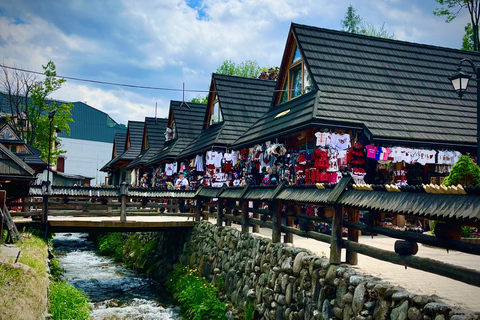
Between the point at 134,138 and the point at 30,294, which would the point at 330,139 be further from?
the point at 134,138

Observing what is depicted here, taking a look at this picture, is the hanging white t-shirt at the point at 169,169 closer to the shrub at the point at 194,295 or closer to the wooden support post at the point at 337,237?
the shrub at the point at 194,295

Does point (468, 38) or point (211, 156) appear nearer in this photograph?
point (211, 156)

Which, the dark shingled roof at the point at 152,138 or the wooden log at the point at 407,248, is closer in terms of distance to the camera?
the wooden log at the point at 407,248

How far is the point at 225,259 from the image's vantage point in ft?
40.3

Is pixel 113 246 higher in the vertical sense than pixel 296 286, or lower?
lower

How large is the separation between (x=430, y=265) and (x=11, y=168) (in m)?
10.6

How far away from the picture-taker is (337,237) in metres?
7.07

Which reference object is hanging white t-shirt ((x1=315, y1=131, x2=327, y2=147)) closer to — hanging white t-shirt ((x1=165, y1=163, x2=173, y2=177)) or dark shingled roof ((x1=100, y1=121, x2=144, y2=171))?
hanging white t-shirt ((x1=165, y1=163, x2=173, y2=177))

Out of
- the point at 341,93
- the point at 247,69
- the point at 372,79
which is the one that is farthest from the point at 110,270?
the point at 247,69

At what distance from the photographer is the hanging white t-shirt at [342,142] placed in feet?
42.5

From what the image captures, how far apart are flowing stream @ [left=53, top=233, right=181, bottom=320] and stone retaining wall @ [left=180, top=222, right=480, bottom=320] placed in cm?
191

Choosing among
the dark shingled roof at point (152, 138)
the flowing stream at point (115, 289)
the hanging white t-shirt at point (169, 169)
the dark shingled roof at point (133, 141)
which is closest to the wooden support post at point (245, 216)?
the flowing stream at point (115, 289)

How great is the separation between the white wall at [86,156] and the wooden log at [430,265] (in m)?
56.1

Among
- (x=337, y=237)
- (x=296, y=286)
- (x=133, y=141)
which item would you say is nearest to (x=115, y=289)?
(x=296, y=286)
